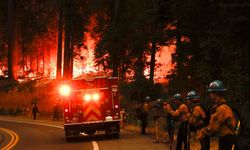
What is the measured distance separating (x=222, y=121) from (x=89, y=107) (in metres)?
16.1

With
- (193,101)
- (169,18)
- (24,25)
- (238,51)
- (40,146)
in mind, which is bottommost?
(40,146)

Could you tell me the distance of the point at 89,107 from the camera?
2497 centimetres

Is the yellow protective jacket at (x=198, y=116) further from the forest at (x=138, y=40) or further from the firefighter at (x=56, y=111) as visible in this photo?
the firefighter at (x=56, y=111)

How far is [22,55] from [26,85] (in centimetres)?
2559

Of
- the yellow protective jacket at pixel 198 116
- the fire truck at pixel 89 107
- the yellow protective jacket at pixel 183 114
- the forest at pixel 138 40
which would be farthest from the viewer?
the fire truck at pixel 89 107

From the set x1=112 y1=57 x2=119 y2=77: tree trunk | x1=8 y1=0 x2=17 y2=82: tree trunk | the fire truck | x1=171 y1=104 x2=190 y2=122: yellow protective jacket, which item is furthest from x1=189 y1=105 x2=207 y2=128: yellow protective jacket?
x1=8 y1=0 x2=17 y2=82: tree trunk

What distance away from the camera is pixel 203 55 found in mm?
22109

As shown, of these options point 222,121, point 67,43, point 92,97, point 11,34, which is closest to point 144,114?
point 92,97

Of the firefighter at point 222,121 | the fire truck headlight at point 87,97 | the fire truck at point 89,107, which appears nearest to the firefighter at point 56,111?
the fire truck at point 89,107

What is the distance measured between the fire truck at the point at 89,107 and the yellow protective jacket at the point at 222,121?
51.4 ft

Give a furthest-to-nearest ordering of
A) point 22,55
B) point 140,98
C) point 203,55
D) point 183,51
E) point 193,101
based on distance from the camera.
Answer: point 22,55 → point 140,98 → point 183,51 → point 203,55 → point 193,101

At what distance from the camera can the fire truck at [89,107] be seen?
974 inches

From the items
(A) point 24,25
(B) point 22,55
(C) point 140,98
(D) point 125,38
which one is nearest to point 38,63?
(B) point 22,55

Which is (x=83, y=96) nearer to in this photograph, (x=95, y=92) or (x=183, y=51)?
(x=95, y=92)
